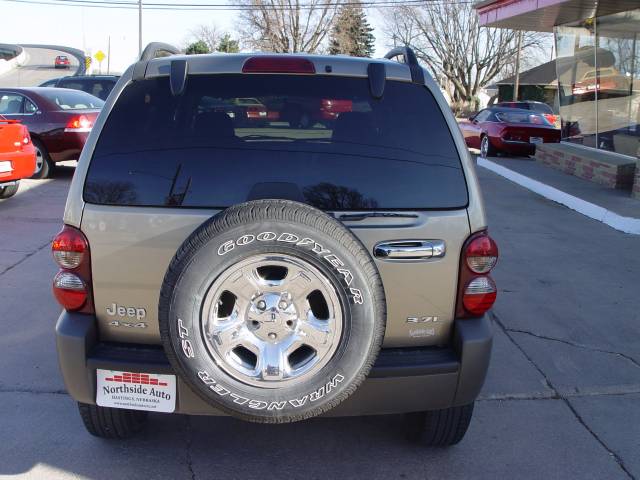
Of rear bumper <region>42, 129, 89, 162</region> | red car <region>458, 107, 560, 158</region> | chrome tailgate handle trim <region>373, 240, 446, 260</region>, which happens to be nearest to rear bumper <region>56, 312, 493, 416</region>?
chrome tailgate handle trim <region>373, 240, 446, 260</region>

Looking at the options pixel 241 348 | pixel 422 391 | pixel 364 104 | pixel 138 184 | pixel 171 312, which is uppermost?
pixel 364 104

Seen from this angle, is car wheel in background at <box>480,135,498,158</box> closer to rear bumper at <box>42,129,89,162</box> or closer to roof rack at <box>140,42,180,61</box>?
rear bumper at <box>42,129,89,162</box>

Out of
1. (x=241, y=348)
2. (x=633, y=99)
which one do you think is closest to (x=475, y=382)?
(x=241, y=348)

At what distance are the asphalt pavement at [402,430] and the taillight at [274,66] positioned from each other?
6.11 feet

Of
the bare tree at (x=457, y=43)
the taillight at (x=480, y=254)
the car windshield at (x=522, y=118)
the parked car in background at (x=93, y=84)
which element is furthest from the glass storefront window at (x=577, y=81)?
→ the bare tree at (x=457, y=43)

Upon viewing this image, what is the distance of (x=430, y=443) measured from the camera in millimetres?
3385

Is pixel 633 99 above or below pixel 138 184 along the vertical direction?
above

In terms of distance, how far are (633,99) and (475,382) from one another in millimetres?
11925

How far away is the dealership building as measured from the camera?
12664 mm

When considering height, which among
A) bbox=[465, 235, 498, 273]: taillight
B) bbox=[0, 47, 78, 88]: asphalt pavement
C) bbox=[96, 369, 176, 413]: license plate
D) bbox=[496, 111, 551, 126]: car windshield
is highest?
bbox=[0, 47, 78, 88]: asphalt pavement

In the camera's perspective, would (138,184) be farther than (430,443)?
No

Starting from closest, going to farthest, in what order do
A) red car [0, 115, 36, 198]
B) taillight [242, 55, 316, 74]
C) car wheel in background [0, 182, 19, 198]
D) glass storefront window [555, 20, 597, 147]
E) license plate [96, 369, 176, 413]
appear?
license plate [96, 369, 176, 413]
taillight [242, 55, 316, 74]
red car [0, 115, 36, 198]
car wheel in background [0, 182, 19, 198]
glass storefront window [555, 20, 597, 147]

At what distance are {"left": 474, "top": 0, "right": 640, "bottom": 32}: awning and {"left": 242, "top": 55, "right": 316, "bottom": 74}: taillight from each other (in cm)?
1100

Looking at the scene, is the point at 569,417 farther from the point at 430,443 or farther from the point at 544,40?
the point at 544,40
